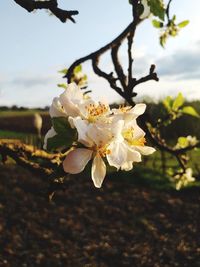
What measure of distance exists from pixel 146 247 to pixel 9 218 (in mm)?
2465

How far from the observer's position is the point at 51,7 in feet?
Result: 6.02

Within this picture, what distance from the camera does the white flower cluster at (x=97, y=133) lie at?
108 centimetres

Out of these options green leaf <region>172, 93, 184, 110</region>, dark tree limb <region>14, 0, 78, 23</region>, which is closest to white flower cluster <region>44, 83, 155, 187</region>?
dark tree limb <region>14, 0, 78, 23</region>

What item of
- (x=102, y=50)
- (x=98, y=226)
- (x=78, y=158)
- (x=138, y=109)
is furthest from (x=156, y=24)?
(x=98, y=226)

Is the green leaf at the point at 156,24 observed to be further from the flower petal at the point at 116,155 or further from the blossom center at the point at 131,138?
the flower petal at the point at 116,155

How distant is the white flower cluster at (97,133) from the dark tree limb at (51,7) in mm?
679

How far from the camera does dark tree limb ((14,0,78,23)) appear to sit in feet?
5.94

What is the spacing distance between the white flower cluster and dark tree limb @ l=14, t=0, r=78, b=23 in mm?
679

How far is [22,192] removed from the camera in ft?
33.5

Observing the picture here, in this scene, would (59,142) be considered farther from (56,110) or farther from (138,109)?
(138,109)

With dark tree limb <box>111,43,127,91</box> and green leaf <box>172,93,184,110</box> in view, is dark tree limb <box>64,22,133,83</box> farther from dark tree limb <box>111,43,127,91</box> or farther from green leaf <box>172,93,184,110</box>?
green leaf <box>172,93,184,110</box>

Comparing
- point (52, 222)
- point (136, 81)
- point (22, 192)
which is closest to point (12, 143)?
point (136, 81)

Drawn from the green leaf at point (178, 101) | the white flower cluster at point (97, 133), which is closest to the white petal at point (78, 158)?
the white flower cluster at point (97, 133)

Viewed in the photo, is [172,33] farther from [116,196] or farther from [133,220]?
[116,196]
